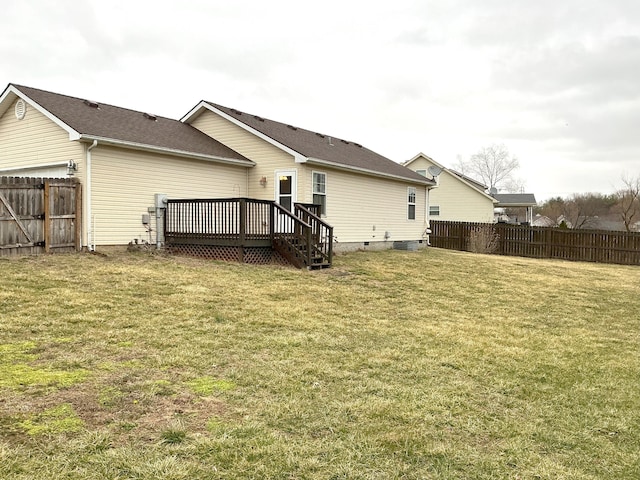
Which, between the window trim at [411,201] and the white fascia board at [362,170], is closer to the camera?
the white fascia board at [362,170]

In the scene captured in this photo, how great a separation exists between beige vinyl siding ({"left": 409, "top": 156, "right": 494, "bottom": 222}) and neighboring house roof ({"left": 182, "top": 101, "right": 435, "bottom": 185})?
39.7 ft

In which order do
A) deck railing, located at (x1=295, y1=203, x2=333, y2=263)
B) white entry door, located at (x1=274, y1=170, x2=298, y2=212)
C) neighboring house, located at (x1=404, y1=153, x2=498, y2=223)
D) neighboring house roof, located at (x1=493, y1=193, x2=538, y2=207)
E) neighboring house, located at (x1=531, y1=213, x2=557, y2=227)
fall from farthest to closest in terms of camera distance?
neighboring house, located at (x1=531, y1=213, x2=557, y2=227)
neighboring house roof, located at (x1=493, y1=193, x2=538, y2=207)
neighboring house, located at (x1=404, y1=153, x2=498, y2=223)
white entry door, located at (x1=274, y1=170, x2=298, y2=212)
deck railing, located at (x1=295, y1=203, x2=333, y2=263)

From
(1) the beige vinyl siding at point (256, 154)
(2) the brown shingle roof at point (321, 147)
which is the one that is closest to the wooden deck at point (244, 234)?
(1) the beige vinyl siding at point (256, 154)

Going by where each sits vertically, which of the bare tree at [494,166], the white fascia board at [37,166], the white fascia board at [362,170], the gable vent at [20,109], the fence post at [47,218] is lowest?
the fence post at [47,218]

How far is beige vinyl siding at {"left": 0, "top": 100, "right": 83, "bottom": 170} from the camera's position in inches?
472

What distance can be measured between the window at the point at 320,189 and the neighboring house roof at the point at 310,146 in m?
0.53

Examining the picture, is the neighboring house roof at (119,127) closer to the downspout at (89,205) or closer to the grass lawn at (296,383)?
the downspout at (89,205)

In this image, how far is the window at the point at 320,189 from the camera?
15.6 metres

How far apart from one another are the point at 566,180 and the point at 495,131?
68.3 feet

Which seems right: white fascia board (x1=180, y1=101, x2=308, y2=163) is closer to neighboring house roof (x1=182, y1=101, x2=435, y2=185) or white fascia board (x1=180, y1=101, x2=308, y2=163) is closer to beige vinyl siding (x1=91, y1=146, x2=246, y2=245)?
neighboring house roof (x1=182, y1=101, x2=435, y2=185)

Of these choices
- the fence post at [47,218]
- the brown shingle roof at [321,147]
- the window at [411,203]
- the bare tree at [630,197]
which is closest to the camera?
the fence post at [47,218]

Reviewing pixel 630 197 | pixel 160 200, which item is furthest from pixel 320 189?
pixel 630 197

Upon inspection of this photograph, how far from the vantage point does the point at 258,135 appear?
15516 millimetres

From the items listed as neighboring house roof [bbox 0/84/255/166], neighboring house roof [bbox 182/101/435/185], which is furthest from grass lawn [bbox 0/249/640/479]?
neighboring house roof [bbox 182/101/435/185]
